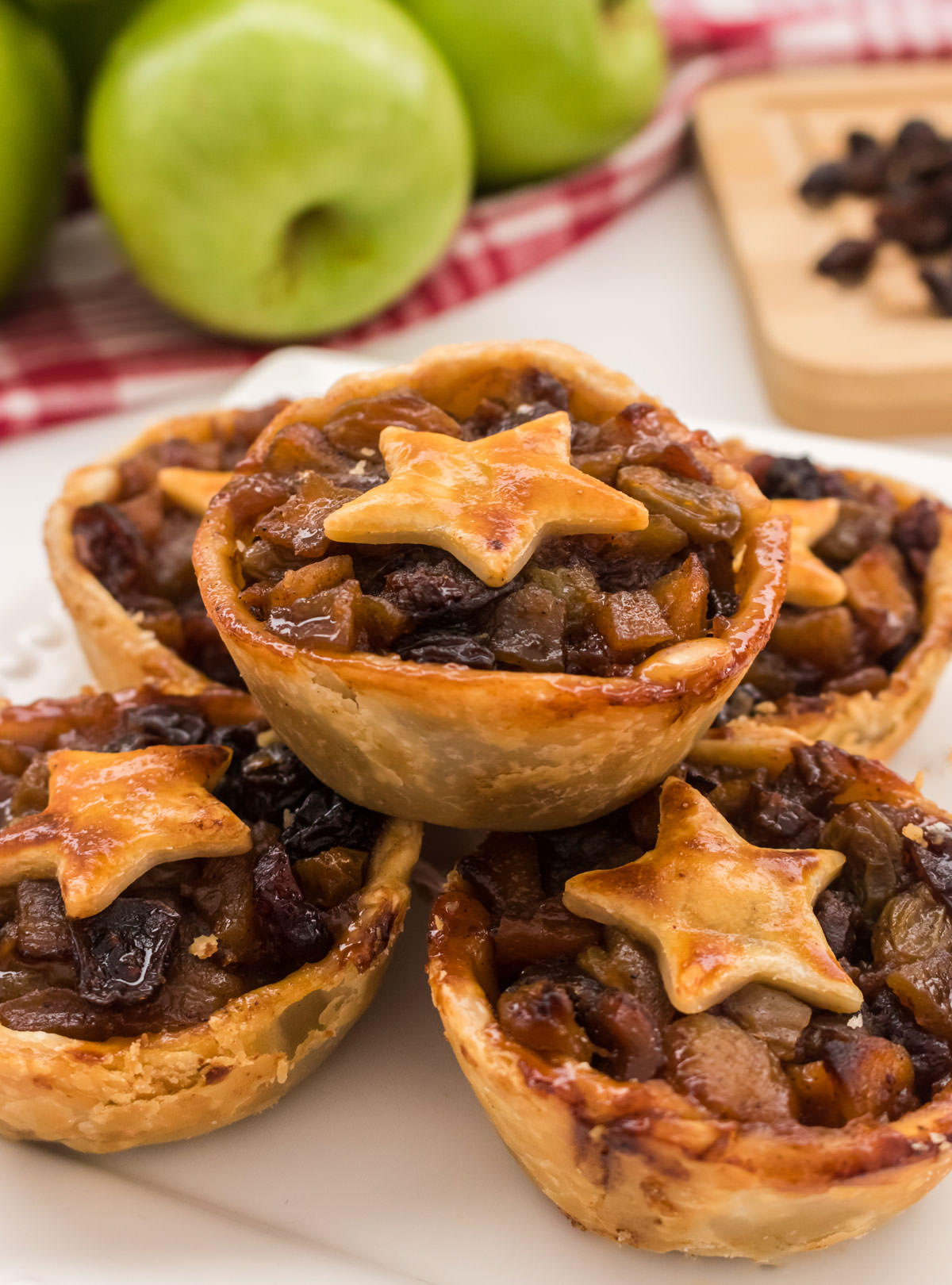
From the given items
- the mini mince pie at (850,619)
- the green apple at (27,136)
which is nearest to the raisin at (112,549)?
the mini mince pie at (850,619)

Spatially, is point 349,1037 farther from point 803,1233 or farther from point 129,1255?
point 803,1233

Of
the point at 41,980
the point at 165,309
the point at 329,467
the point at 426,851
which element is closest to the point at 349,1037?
the point at 426,851

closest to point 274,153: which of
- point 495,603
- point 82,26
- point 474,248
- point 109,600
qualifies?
point 474,248

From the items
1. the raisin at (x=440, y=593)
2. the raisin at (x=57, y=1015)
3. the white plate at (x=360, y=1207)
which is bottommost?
the white plate at (x=360, y=1207)

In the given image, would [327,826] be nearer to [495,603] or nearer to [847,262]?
[495,603]

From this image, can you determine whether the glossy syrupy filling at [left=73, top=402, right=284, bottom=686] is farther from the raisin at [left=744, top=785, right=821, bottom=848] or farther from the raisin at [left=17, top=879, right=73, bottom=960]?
the raisin at [left=744, top=785, right=821, bottom=848]

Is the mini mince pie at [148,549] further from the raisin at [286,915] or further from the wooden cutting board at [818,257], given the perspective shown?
the wooden cutting board at [818,257]

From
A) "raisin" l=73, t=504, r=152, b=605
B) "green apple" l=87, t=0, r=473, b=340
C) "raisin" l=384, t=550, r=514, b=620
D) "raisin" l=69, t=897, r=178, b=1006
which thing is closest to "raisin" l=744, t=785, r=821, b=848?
"raisin" l=384, t=550, r=514, b=620
